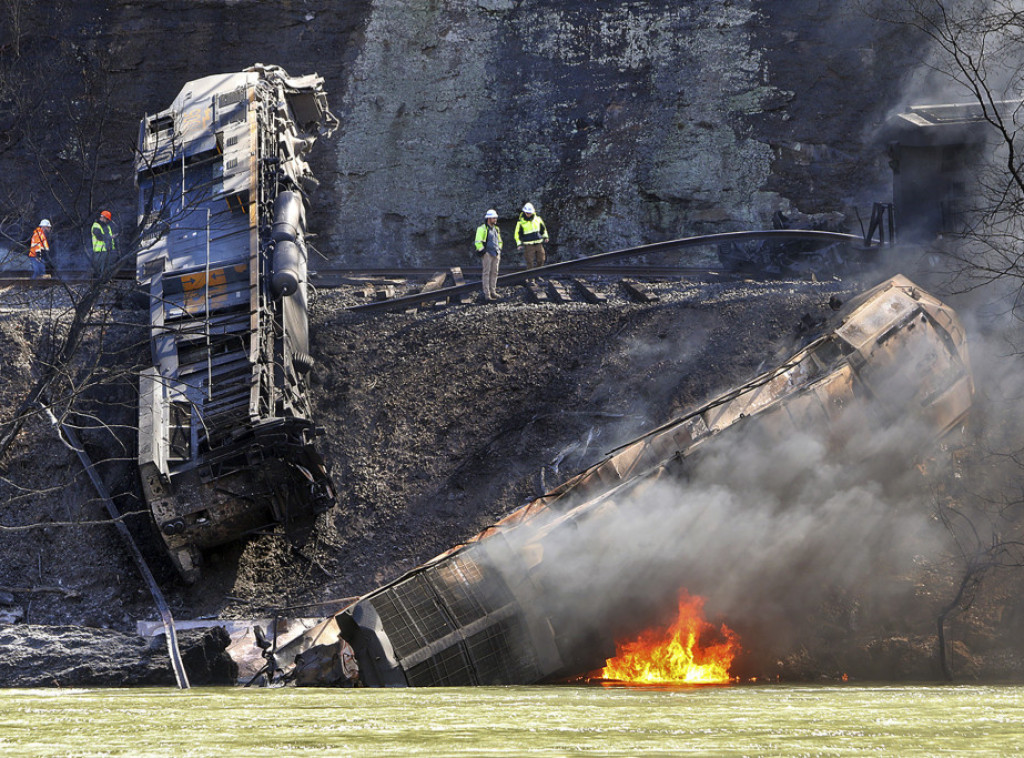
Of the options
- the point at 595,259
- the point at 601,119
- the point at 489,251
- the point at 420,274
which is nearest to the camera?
the point at 489,251

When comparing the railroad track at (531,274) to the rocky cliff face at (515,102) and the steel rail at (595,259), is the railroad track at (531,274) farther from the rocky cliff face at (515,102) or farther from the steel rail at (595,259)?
the rocky cliff face at (515,102)

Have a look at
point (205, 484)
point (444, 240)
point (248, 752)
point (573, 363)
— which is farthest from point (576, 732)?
point (444, 240)

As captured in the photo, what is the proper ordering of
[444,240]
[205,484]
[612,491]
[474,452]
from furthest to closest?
[444,240] < [474,452] < [205,484] < [612,491]

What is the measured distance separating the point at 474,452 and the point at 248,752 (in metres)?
11.4

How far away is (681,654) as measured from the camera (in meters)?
11.0

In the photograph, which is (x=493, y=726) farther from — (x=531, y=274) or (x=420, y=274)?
(x=420, y=274)

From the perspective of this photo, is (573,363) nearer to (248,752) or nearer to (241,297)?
(241,297)

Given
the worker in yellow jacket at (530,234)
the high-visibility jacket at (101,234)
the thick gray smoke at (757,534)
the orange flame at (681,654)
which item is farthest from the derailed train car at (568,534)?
the high-visibility jacket at (101,234)

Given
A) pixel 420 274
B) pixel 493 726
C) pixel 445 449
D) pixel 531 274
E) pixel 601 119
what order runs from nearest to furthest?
pixel 493 726, pixel 445 449, pixel 531 274, pixel 420 274, pixel 601 119

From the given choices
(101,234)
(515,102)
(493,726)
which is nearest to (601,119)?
(515,102)

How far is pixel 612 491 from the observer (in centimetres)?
1088

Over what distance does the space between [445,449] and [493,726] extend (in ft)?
35.6

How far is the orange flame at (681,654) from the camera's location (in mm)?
10703

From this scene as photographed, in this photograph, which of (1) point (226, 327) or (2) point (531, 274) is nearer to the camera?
(1) point (226, 327)
